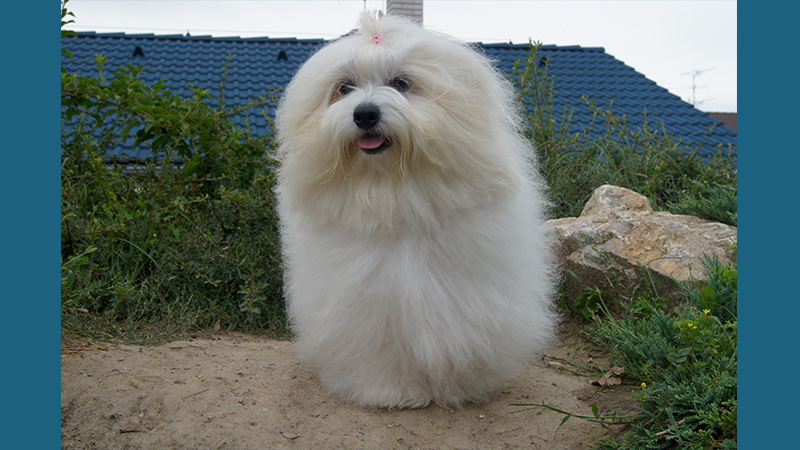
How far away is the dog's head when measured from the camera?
2.61m

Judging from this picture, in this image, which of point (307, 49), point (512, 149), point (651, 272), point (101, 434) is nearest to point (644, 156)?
point (651, 272)

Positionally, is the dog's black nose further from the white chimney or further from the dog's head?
the white chimney

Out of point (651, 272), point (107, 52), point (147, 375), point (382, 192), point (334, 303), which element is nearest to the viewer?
point (382, 192)

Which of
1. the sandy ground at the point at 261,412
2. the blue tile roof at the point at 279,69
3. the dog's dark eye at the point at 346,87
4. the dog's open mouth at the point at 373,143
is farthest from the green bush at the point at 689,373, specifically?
the blue tile roof at the point at 279,69

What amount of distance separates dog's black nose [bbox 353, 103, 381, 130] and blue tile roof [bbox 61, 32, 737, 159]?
323 inches

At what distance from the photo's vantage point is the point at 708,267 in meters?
3.41

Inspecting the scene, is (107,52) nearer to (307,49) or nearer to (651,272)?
(307,49)

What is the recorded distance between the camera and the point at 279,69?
39.2 ft

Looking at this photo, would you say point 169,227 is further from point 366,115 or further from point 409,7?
point 409,7

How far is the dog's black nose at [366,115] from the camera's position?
2551 mm

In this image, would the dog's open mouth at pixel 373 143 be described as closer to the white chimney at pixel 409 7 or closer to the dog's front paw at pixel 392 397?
the dog's front paw at pixel 392 397

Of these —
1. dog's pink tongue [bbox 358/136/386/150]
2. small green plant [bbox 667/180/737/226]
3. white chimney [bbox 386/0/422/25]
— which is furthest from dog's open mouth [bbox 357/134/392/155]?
white chimney [bbox 386/0/422/25]

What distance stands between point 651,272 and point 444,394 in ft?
5.39

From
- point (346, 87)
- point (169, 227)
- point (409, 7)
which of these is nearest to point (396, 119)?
point (346, 87)
